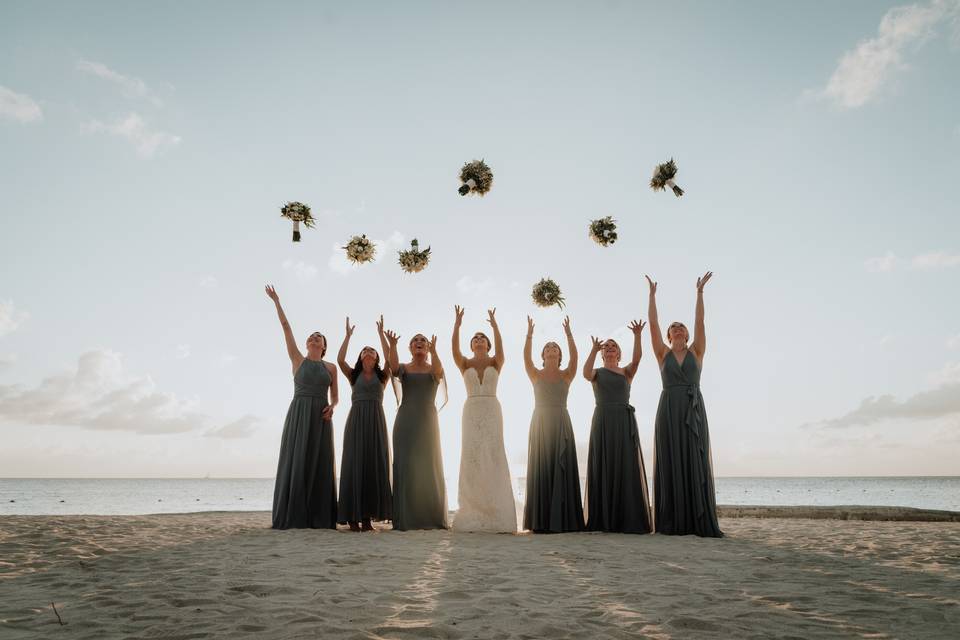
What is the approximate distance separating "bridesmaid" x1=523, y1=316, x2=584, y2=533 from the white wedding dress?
394 mm

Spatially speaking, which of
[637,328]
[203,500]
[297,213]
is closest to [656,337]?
[637,328]

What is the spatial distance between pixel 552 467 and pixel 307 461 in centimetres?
356

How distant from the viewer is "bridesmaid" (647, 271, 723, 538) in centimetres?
844

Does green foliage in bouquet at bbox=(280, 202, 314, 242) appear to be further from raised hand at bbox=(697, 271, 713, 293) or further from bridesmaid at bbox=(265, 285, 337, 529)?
raised hand at bbox=(697, 271, 713, 293)

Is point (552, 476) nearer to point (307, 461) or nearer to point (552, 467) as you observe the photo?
point (552, 467)

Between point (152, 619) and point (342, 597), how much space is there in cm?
116

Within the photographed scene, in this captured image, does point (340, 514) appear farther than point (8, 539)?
Yes

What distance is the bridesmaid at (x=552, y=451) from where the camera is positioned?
8.87m

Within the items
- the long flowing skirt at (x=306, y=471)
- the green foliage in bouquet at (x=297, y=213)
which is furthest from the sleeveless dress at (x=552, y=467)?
the green foliage in bouquet at (x=297, y=213)

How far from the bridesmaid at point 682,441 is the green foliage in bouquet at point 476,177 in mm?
3183

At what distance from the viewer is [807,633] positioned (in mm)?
3549

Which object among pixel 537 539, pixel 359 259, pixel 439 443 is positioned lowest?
pixel 537 539

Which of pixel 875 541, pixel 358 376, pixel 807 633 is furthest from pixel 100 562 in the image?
pixel 875 541

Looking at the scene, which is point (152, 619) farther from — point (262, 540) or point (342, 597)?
point (262, 540)
